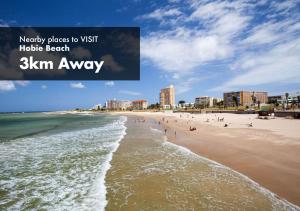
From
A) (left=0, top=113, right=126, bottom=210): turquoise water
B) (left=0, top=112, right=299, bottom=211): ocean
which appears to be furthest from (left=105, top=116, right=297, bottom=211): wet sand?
(left=0, top=113, right=126, bottom=210): turquoise water

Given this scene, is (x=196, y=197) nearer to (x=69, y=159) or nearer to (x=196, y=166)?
(x=196, y=166)

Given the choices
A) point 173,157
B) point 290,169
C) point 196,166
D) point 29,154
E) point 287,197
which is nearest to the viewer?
point 287,197

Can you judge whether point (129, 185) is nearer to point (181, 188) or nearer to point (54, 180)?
point (181, 188)

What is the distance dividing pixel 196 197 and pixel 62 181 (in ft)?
20.5

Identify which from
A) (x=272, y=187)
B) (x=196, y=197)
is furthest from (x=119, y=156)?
(x=272, y=187)

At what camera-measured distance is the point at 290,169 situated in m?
10.6

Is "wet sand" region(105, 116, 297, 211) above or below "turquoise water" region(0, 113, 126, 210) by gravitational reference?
above

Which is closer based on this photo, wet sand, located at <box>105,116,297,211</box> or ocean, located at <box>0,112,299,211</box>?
wet sand, located at <box>105,116,297,211</box>

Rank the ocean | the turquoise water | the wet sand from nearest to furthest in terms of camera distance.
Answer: the wet sand
the ocean
the turquoise water

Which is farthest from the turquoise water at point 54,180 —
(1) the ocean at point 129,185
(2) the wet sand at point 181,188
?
(2) the wet sand at point 181,188

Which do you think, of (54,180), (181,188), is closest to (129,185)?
(181,188)

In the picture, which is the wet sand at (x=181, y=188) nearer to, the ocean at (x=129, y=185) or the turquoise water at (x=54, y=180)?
the ocean at (x=129, y=185)

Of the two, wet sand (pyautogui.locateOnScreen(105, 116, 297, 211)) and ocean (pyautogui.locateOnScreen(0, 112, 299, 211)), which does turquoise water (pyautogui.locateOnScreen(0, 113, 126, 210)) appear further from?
wet sand (pyautogui.locateOnScreen(105, 116, 297, 211))

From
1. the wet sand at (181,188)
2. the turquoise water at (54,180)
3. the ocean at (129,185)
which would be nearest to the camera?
the wet sand at (181,188)
